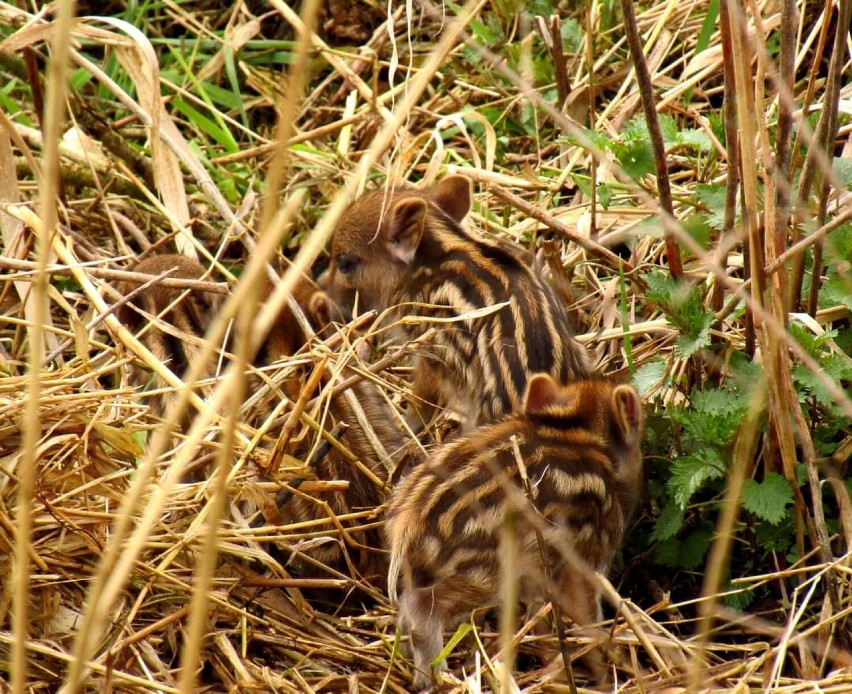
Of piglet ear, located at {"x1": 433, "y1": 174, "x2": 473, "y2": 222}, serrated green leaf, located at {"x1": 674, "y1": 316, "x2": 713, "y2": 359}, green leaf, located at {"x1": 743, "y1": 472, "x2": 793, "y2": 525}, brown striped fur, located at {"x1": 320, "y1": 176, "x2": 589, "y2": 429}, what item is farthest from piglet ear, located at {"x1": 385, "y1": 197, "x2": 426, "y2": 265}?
green leaf, located at {"x1": 743, "y1": 472, "x2": 793, "y2": 525}

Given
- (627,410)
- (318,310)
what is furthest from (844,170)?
(318,310)

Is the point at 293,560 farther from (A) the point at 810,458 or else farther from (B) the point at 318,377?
(A) the point at 810,458

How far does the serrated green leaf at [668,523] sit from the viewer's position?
10.4ft

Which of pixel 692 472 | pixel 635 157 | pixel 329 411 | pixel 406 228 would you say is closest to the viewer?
pixel 692 472

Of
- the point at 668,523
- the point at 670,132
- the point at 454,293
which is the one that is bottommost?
the point at 668,523

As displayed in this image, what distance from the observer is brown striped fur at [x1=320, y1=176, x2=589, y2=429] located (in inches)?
139

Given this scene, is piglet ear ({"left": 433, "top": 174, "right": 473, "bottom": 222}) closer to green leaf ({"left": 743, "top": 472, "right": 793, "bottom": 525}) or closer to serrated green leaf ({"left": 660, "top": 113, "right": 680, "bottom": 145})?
serrated green leaf ({"left": 660, "top": 113, "right": 680, "bottom": 145})

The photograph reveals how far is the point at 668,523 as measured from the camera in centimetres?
320

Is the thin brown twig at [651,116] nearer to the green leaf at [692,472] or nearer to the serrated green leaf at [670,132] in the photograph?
the serrated green leaf at [670,132]

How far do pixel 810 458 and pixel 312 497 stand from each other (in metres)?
1.27

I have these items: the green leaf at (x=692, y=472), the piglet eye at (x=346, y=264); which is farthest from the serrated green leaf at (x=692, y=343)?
the piglet eye at (x=346, y=264)

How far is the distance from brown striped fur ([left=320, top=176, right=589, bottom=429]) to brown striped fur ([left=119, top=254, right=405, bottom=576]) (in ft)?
0.64

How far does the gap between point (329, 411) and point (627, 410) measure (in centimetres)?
91

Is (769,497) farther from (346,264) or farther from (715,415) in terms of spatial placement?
(346,264)
